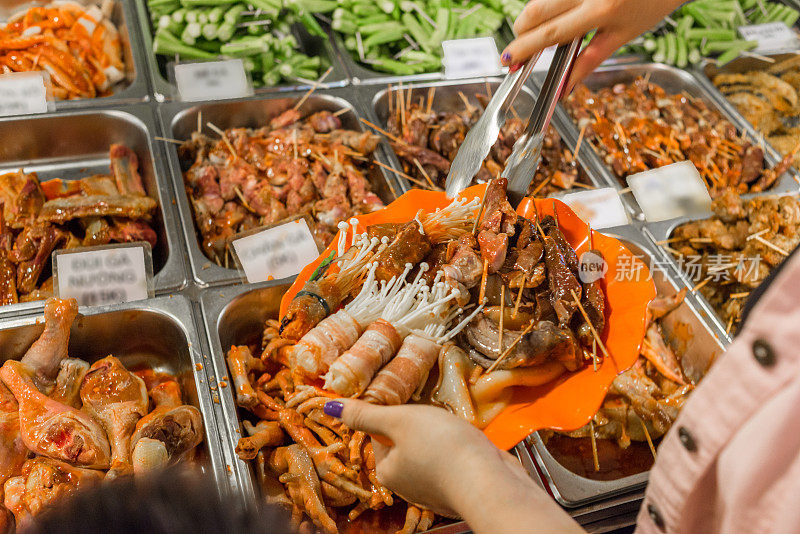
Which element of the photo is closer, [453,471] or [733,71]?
[453,471]

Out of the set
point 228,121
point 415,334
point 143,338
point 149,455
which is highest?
point 415,334

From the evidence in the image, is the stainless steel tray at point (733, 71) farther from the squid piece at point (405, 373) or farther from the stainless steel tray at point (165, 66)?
the squid piece at point (405, 373)

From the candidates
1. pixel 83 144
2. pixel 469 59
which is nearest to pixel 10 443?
pixel 83 144

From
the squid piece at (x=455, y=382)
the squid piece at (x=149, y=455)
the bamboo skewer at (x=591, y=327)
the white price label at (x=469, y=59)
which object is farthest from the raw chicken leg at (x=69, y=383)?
the white price label at (x=469, y=59)

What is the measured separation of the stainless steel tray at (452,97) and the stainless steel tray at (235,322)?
1.53m

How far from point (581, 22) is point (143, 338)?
2.23 meters

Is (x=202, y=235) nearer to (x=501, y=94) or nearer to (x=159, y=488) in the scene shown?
(x=501, y=94)

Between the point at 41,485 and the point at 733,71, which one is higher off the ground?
the point at 733,71

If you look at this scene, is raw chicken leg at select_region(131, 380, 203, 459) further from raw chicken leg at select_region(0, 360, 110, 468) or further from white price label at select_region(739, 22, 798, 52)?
white price label at select_region(739, 22, 798, 52)

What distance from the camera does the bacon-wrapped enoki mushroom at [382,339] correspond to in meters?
1.88

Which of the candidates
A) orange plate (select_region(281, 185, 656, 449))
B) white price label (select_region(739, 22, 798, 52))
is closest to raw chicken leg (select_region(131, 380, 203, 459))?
orange plate (select_region(281, 185, 656, 449))

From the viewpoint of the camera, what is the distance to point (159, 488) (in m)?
1.07

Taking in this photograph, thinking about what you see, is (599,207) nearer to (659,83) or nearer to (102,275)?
(659,83)

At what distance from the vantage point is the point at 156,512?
1.03 metres
